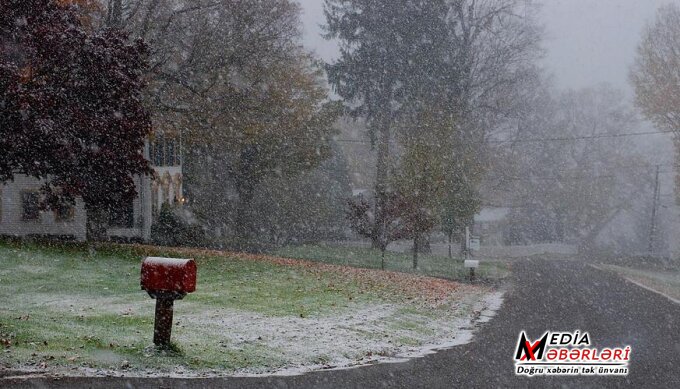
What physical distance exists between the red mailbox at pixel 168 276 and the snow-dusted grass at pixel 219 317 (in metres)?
0.73

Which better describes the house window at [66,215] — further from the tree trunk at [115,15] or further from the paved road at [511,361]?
the paved road at [511,361]

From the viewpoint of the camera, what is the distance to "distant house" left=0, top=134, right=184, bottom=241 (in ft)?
103

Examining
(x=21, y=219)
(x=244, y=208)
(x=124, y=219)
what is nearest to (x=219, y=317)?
(x=21, y=219)

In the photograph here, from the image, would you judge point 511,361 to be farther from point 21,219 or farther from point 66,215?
point 21,219

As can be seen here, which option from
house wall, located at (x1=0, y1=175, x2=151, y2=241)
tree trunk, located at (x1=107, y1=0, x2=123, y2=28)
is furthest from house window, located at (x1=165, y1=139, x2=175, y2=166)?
tree trunk, located at (x1=107, y1=0, x2=123, y2=28)

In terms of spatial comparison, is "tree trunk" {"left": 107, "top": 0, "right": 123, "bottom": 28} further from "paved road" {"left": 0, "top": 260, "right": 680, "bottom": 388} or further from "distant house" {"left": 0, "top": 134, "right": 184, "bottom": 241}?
"paved road" {"left": 0, "top": 260, "right": 680, "bottom": 388}

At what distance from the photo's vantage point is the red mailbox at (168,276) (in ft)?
26.7

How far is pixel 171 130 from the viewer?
104 feet

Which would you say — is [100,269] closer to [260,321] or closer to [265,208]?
[260,321]

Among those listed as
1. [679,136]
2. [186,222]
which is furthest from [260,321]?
[679,136]

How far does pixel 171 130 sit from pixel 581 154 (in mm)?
49297

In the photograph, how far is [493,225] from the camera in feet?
274

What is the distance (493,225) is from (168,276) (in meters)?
77.7

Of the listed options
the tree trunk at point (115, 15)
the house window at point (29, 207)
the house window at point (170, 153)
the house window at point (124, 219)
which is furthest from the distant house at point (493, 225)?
the tree trunk at point (115, 15)
